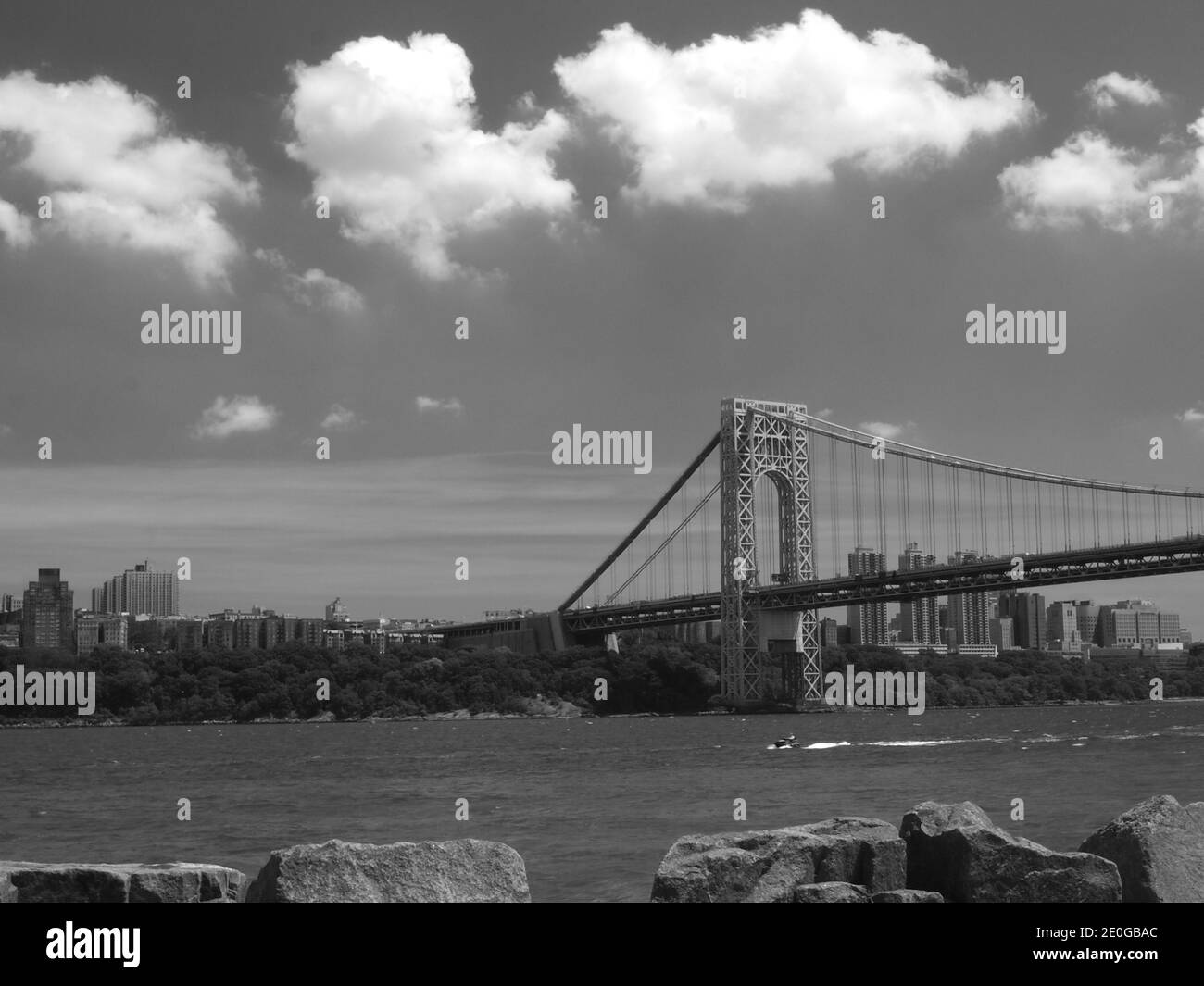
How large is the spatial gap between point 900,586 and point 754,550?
13358 mm

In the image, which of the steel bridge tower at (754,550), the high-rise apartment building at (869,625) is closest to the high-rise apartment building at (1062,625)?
the high-rise apartment building at (869,625)

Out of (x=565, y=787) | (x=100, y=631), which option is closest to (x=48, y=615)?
(x=100, y=631)

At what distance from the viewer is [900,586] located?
210 feet

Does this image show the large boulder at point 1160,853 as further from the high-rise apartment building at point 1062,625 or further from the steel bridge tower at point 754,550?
the high-rise apartment building at point 1062,625

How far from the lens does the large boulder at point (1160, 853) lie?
8.90m

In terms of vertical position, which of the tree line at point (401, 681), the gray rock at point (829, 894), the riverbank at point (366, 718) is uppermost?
the gray rock at point (829, 894)

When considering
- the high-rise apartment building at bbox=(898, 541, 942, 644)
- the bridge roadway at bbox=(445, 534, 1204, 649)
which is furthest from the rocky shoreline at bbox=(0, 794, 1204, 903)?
the high-rise apartment building at bbox=(898, 541, 942, 644)

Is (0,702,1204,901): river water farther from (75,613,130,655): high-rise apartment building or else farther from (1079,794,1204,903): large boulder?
(75,613,130,655): high-rise apartment building

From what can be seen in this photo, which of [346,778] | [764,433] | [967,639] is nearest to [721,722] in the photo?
[764,433]

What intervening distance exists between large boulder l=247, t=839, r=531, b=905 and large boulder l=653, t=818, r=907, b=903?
3.20 ft

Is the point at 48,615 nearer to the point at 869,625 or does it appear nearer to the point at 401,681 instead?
the point at 401,681
